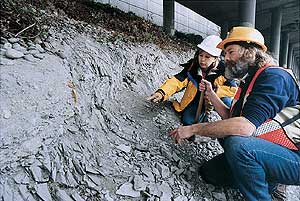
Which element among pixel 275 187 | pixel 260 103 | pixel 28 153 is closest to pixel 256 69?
pixel 260 103

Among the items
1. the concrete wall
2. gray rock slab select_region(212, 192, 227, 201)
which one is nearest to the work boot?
gray rock slab select_region(212, 192, 227, 201)

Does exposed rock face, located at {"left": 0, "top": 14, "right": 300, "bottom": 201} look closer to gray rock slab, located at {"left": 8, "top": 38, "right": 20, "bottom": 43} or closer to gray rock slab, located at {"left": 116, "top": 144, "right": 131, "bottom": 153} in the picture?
gray rock slab, located at {"left": 116, "top": 144, "right": 131, "bottom": 153}

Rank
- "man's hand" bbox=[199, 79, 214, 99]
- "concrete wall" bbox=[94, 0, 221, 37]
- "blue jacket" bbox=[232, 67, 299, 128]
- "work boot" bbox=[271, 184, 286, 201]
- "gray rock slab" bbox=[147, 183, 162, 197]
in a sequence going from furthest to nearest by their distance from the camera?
1. "concrete wall" bbox=[94, 0, 221, 37]
2. "man's hand" bbox=[199, 79, 214, 99]
3. "work boot" bbox=[271, 184, 286, 201]
4. "gray rock slab" bbox=[147, 183, 162, 197]
5. "blue jacket" bbox=[232, 67, 299, 128]

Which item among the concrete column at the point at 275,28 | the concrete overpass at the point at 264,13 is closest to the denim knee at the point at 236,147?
the concrete overpass at the point at 264,13

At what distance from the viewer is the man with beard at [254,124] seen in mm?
2234

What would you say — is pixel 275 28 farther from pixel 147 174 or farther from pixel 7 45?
pixel 7 45

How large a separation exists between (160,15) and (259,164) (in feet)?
21.9

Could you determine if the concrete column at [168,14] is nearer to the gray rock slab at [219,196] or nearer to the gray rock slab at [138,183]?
the gray rock slab at [219,196]

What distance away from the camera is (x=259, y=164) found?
2.35 meters

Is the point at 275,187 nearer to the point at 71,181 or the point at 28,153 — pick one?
the point at 71,181

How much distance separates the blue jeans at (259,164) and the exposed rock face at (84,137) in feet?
1.69

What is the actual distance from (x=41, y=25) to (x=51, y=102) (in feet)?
3.77

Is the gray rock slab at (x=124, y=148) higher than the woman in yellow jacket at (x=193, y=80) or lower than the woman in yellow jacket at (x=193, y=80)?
lower

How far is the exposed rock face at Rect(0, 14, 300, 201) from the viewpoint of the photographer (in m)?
2.11
